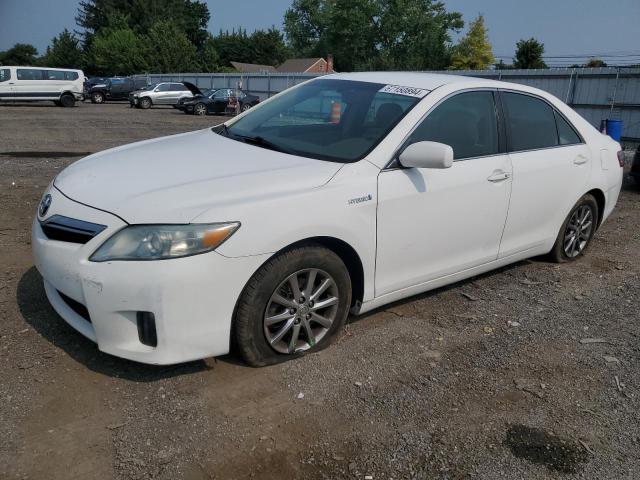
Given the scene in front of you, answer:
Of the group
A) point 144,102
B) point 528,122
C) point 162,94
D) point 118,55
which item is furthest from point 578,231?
point 118,55

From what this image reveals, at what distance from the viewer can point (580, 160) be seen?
4.75 m

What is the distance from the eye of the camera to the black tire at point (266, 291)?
2869 millimetres

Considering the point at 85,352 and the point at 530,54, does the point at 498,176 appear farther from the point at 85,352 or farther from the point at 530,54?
the point at 530,54

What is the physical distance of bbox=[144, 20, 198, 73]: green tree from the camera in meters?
59.8

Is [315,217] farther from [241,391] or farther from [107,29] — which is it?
[107,29]

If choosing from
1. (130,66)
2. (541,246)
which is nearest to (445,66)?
(130,66)

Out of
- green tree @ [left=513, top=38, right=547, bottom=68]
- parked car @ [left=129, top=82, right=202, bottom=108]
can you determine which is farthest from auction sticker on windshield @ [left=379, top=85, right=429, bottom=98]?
green tree @ [left=513, top=38, right=547, bottom=68]

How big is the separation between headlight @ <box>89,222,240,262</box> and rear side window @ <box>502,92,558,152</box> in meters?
2.56

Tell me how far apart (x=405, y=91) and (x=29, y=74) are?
29.2m

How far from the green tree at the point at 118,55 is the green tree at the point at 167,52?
33.5 inches

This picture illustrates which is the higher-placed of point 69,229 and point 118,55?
point 118,55

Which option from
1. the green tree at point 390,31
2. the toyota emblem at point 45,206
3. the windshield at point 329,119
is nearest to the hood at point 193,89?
the windshield at point 329,119

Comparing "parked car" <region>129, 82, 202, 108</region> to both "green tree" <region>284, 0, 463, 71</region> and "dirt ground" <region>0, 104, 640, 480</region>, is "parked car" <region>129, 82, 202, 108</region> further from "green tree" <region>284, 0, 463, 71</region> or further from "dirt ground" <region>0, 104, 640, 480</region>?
"green tree" <region>284, 0, 463, 71</region>

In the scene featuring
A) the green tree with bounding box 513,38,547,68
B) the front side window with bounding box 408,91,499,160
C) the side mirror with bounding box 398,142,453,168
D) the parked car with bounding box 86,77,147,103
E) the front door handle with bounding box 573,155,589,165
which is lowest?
the front door handle with bounding box 573,155,589,165
